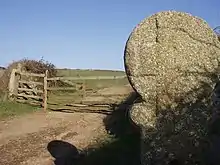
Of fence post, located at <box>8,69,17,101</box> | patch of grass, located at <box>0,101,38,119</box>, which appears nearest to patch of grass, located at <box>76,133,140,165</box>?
patch of grass, located at <box>0,101,38,119</box>

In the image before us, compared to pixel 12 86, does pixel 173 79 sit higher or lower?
higher

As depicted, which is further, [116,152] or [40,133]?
[40,133]

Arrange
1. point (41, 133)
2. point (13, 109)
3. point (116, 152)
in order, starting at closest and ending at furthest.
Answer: point (116, 152) → point (41, 133) → point (13, 109)

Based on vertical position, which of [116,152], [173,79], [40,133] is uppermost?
[173,79]

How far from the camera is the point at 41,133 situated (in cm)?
1098

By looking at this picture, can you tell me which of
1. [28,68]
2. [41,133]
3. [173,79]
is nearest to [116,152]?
[173,79]

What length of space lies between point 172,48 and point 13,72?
1336cm

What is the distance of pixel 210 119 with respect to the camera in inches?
175

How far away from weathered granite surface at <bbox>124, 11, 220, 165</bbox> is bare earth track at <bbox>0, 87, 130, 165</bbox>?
433 centimetres

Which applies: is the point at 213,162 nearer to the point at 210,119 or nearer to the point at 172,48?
the point at 210,119

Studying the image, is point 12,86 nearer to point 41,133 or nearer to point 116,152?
point 41,133

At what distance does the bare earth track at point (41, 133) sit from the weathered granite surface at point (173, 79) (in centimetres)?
433

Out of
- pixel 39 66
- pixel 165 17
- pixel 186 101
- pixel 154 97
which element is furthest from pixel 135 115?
pixel 39 66

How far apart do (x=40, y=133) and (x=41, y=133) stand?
32 millimetres
